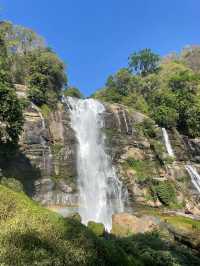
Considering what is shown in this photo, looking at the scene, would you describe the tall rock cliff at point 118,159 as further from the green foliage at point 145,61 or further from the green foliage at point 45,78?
the green foliage at point 145,61

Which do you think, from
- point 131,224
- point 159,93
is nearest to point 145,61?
point 159,93

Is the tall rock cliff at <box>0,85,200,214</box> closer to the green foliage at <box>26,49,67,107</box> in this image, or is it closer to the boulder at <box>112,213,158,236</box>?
the green foliage at <box>26,49,67,107</box>

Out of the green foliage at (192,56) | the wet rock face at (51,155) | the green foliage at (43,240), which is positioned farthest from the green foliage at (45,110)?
the green foliage at (192,56)

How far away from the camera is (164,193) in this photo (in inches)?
1452

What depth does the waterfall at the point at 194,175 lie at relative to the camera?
40.5 meters

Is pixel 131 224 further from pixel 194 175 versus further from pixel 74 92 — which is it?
pixel 74 92

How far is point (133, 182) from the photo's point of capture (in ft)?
122

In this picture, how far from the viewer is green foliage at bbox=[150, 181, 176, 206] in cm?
3659

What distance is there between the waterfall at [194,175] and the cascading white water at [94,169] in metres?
9.99

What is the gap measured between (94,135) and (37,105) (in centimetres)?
749

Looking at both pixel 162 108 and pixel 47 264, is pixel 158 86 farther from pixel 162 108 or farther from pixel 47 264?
pixel 47 264

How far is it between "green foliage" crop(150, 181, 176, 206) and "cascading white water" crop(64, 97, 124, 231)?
388 centimetres

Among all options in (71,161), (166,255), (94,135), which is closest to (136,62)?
(94,135)

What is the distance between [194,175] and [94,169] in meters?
12.9
